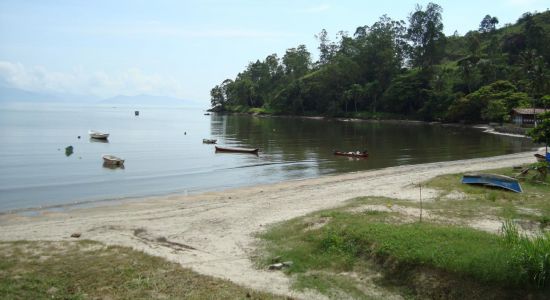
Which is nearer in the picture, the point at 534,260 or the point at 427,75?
the point at 534,260

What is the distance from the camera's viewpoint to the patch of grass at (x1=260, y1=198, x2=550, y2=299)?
11867 mm

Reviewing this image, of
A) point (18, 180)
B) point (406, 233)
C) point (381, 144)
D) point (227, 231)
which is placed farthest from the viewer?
point (381, 144)

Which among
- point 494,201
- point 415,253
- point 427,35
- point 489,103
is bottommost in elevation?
point 494,201

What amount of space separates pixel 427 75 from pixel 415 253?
135377mm

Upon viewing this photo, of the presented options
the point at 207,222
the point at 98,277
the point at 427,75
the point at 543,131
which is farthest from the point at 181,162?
the point at 427,75

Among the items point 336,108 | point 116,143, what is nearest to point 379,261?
point 116,143

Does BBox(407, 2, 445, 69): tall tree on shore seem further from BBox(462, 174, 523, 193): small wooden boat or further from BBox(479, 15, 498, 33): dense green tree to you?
BBox(462, 174, 523, 193): small wooden boat

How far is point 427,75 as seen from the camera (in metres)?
139

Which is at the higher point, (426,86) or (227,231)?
(426,86)

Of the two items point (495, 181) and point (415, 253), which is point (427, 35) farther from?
point (415, 253)

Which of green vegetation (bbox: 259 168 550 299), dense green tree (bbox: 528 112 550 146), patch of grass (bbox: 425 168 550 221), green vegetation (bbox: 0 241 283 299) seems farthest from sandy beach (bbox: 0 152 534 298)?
dense green tree (bbox: 528 112 550 146)

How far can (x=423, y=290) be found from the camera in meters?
12.4

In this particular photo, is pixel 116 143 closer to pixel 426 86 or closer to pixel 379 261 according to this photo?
pixel 379 261

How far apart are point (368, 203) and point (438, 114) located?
11014cm
